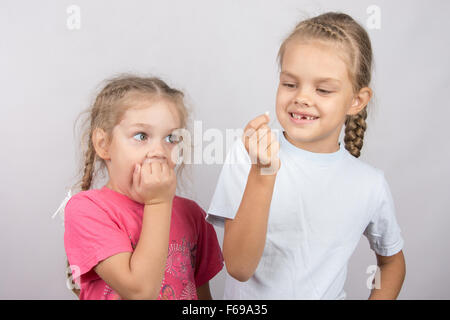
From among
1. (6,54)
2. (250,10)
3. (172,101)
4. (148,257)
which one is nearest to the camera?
(148,257)

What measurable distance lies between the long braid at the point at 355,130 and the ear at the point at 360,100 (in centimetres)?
10

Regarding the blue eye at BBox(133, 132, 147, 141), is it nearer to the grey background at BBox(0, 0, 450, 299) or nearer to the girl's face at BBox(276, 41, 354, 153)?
the girl's face at BBox(276, 41, 354, 153)

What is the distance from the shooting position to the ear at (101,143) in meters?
1.09

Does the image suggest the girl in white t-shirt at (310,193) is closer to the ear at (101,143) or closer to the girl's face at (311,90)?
the girl's face at (311,90)

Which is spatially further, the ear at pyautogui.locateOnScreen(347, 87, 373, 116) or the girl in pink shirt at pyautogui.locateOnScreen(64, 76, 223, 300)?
the ear at pyautogui.locateOnScreen(347, 87, 373, 116)

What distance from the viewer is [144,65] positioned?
4.93 feet

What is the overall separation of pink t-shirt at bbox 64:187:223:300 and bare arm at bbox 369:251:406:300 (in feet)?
1.34

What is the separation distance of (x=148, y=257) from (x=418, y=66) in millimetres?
1110

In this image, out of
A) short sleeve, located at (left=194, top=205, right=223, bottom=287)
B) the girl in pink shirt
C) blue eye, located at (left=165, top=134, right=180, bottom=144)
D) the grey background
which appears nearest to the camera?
the girl in pink shirt

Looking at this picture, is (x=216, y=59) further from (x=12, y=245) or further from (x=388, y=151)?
(x=12, y=245)

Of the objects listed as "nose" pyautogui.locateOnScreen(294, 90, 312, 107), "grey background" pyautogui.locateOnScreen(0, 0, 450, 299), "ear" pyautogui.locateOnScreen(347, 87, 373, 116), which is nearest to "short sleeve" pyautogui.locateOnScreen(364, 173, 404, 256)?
"ear" pyautogui.locateOnScreen(347, 87, 373, 116)

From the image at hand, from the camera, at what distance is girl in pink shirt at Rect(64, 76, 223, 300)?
0.96m

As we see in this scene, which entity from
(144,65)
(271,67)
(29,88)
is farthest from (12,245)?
(271,67)

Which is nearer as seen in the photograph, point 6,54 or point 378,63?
point 6,54
